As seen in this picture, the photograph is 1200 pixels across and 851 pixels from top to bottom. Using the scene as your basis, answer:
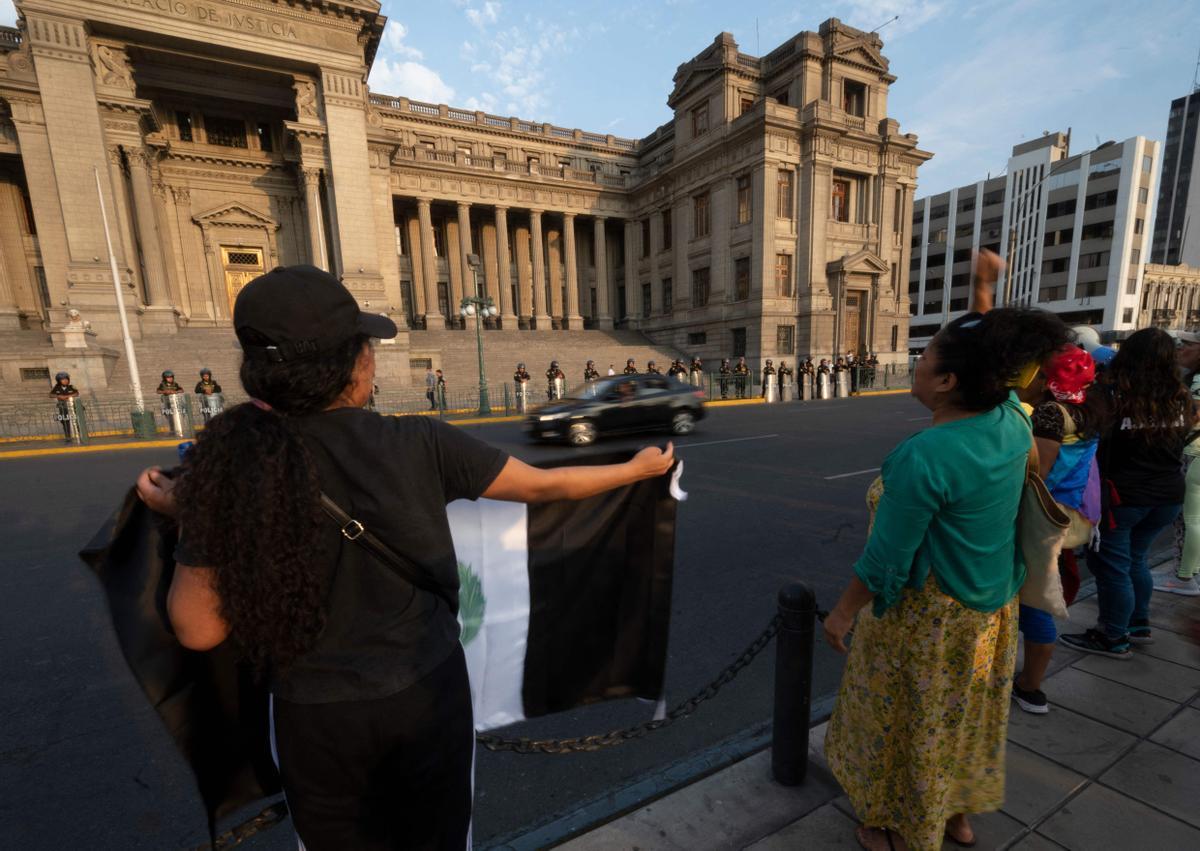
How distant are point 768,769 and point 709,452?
804 cm

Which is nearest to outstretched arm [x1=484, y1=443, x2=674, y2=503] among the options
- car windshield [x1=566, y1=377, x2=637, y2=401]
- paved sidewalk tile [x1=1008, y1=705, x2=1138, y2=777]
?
paved sidewalk tile [x1=1008, y1=705, x2=1138, y2=777]

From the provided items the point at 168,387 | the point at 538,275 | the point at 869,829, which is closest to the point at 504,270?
the point at 538,275

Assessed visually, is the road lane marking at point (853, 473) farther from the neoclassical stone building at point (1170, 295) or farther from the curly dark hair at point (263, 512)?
the neoclassical stone building at point (1170, 295)

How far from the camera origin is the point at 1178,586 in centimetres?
408

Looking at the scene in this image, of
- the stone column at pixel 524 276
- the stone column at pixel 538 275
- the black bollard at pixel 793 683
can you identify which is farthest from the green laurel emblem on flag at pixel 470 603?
the stone column at pixel 524 276

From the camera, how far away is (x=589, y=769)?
8.57ft

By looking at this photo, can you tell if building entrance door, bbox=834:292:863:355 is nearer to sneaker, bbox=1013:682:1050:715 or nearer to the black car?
the black car

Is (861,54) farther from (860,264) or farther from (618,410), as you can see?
(618,410)

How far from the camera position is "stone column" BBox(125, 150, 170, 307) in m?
25.0

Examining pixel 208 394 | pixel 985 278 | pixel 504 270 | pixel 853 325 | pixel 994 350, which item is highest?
pixel 504 270

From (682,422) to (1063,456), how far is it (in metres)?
10.3

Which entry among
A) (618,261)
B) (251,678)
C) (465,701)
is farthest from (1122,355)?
(618,261)

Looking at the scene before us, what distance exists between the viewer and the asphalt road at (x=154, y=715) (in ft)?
7.73

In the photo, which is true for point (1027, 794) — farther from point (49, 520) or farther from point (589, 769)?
point (49, 520)
